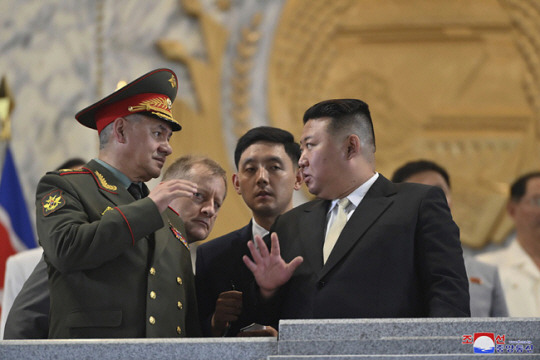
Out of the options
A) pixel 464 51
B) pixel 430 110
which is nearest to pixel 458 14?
pixel 464 51

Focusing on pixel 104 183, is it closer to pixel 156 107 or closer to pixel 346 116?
pixel 156 107

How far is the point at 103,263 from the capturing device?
2.25 meters

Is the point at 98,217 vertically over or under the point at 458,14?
under

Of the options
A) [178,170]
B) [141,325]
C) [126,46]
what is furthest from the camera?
[126,46]

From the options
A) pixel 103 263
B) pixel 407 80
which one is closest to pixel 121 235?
pixel 103 263

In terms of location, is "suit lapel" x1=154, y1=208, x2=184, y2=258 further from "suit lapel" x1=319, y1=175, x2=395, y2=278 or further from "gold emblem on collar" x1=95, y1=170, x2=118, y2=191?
"suit lapel" x1=319, y1=175, x2=395, y2=278

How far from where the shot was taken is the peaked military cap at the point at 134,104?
249 cm

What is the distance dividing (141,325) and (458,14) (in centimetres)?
372

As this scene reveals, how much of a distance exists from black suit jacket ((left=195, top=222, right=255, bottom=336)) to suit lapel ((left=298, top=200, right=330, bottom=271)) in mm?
397

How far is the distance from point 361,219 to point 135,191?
0.73m

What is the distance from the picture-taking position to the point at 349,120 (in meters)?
2.60

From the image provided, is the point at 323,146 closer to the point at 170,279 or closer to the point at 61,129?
the point at 170,279
